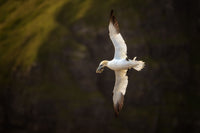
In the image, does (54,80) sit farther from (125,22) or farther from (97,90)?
(125,22)

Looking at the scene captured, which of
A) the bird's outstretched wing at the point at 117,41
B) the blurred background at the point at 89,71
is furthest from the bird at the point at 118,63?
the blurred background at the point at 89,71

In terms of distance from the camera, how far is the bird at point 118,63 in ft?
83.5

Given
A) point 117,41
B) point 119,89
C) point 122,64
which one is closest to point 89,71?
point 119,89

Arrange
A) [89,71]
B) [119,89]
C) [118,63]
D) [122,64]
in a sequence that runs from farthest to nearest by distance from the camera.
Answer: [89,71]
[119,89]
[118,63]
[122,64]

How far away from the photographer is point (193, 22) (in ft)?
485

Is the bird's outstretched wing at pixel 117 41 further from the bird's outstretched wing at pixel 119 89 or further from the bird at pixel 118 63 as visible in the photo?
the bird's outstretched wing at pixel 119 89

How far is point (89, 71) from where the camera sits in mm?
125812

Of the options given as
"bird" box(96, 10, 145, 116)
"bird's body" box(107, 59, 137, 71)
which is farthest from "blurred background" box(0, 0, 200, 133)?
"bird's body" box(107, 59, 137, 71)

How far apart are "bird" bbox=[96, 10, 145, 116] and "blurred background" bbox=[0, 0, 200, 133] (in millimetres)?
91930

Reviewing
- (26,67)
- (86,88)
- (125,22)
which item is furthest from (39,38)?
(125,22)

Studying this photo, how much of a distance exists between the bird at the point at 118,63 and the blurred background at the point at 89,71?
302 feet

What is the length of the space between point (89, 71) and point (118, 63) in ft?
330

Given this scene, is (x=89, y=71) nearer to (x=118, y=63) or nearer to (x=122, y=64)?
(x=118, y=63)

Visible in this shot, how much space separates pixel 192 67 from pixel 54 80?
2245 inches
